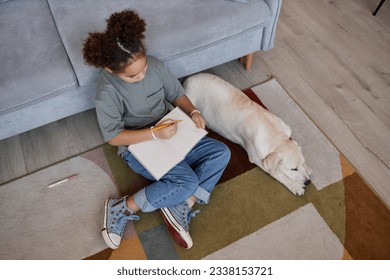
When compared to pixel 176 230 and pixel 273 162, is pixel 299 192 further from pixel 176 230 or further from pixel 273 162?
pixel 176 230

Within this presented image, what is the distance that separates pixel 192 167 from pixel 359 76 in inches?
50.5

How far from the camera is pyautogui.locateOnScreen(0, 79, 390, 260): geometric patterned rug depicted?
4.80 feet

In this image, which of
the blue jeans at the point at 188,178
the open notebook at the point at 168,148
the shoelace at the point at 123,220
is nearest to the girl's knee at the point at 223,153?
the blue jeans at the point at 188,178

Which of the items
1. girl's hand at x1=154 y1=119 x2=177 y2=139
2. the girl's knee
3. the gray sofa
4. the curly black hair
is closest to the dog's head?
the girl's knee

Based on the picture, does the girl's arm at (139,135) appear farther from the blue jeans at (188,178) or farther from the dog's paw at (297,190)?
the dog's paw at (297,190)

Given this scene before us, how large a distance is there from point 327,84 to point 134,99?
4.17 feet

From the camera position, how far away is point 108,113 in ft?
4.42

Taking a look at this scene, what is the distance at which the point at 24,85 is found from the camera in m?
1.44

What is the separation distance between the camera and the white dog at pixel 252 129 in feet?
5.08

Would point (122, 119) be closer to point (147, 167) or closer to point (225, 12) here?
point (147, 167)

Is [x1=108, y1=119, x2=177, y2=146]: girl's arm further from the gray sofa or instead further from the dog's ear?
the dog's ear

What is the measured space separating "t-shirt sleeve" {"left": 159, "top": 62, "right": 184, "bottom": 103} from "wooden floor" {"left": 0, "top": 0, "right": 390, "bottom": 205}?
0.53 meters
